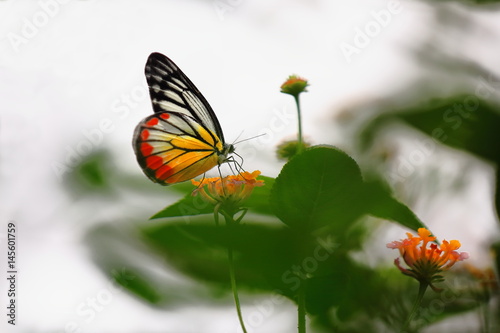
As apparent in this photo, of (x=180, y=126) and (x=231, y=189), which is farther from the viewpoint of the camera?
(x=180, y=126)

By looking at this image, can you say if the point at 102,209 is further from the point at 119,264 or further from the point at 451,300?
the point at 451,300

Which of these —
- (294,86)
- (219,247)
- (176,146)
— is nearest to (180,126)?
(176,146)

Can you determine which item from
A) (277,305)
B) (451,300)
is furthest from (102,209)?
(451,300)

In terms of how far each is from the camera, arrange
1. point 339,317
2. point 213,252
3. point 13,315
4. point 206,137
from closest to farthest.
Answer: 1. point 213,252
2. point 339,317
3. point 13,315
4. point 206,137

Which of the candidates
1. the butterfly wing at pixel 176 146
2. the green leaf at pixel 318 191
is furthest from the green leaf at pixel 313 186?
the butterfly wing at pixel 176 146

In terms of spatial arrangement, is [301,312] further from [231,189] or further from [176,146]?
[176,146]
